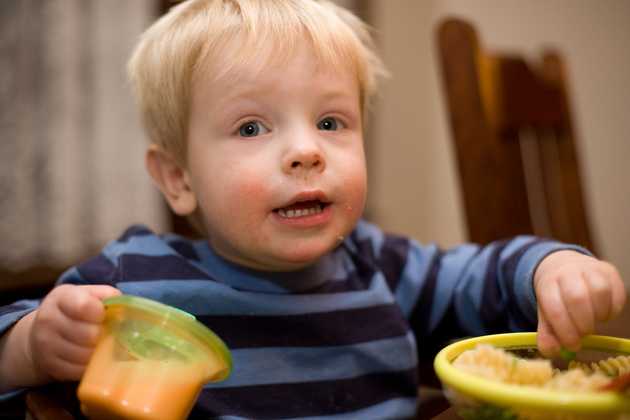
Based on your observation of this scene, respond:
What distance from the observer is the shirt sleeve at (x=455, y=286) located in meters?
0.81

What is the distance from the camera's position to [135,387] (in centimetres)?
47

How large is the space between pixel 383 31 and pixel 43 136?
1546 mm

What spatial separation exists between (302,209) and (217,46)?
23 cm

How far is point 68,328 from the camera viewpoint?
500 mm

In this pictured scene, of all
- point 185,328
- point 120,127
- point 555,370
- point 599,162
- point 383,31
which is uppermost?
point 383,31

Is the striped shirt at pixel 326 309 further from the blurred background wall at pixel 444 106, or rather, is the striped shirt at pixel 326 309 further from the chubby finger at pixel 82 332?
the blurred background wall at pixel 444 106

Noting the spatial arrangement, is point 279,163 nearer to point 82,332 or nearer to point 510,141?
point 82,332

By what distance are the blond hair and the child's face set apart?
0.07 ft

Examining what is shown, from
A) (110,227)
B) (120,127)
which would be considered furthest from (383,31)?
(110,227)

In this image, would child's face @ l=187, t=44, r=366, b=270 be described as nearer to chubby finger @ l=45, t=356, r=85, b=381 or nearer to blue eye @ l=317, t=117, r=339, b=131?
blue eye @ l=317, t=117, r=339, b=131

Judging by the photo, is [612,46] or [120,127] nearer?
[120,127]

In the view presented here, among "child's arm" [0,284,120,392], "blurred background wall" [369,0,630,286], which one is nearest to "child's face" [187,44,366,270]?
"child's arm" [0,284,120,392]

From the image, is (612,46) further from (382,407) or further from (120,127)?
(382,407)

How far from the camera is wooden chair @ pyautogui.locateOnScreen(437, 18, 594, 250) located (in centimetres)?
111
